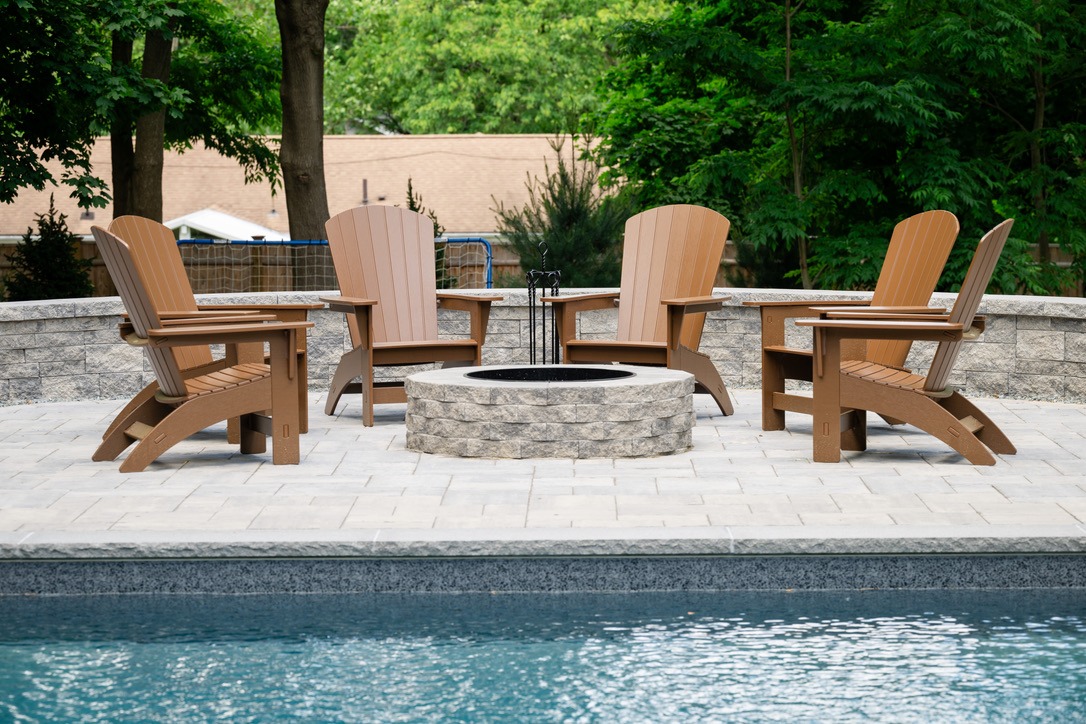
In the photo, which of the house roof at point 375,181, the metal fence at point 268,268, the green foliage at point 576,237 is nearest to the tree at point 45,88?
the metal fence at point 268,268

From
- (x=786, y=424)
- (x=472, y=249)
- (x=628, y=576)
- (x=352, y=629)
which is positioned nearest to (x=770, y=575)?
(x=628, y=576)

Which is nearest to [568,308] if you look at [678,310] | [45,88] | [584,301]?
[584,301]

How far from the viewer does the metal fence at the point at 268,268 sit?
1225cm

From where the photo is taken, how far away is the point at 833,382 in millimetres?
5332

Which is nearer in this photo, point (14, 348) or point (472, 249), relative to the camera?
point (14, 348)

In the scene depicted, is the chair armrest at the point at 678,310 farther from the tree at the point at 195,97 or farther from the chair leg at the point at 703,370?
the tree at the point at 195,97

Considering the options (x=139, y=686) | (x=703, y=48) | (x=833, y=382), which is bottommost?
(x=139, y=686)

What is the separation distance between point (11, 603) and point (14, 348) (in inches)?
158

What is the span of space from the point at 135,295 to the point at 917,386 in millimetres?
3225

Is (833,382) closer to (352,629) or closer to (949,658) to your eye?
(949,658)

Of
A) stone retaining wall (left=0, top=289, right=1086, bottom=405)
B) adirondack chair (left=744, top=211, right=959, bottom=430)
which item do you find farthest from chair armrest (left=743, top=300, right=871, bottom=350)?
stone retaining wall (left=0, top=289, right=1086, bottom=405)

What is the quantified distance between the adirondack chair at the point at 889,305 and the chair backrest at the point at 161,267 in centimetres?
275

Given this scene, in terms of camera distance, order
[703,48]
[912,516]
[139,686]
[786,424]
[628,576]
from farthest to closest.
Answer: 1. [703,48]
2. [786,424]
3. [912,516]
4. [628,576]
5. [139,686]

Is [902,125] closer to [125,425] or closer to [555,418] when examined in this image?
[555,418]
